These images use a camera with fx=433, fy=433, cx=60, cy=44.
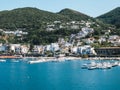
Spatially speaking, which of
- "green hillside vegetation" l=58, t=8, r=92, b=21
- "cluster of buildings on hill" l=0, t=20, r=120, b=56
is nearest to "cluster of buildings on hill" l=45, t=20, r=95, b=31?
"cluster of buildings on hill" l=0, t=20, r=120, b=56

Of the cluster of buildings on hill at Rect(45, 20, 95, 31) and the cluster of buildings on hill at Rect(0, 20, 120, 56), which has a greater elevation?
the cluster of buildings on hill at Rect(45, 20, 95, 31)

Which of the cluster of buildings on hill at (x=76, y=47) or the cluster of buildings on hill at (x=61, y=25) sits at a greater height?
the cluster of buildings on hill at (x=61, y=25)

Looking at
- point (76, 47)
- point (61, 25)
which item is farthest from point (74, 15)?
point (76, 47)

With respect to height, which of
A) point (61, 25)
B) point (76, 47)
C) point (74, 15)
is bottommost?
point (76, 47)

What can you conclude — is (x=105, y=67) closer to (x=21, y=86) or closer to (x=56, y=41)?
(x=21, y=86)

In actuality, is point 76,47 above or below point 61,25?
below

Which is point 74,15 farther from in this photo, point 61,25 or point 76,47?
point 76,47

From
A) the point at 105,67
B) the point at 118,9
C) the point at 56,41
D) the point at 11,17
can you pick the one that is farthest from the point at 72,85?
the point at 118,9

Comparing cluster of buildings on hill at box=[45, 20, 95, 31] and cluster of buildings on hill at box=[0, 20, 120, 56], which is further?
cluster of buildings on hill at box=[45, 20, 95, 31]

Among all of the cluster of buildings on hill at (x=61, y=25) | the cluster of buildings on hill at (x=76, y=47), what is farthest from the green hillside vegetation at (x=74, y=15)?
the cluster of buildings on hill at (x=76, y=47)

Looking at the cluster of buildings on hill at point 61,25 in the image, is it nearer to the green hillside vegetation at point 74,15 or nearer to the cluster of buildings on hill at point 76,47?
the cluster of buildings on hill at point 76,47

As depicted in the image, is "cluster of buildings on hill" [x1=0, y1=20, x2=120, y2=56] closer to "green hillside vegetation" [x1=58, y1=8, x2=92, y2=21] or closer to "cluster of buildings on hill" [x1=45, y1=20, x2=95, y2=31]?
"cluster of buildings on hill" [x1=45, y1=20, x2=95, y2=31]
